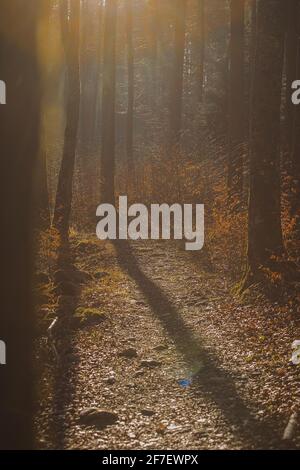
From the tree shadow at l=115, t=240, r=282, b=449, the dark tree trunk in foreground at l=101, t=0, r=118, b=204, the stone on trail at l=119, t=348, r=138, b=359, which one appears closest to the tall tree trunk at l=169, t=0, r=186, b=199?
the dark tree trunk in foreground at l=101, t=0, r=118, b=204

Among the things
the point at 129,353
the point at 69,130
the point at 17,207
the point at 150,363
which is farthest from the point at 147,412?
the point at 69,130

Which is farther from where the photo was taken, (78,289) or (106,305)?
(78,289)

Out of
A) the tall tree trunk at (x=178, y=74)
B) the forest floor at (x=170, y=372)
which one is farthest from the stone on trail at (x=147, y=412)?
the tall tree trunk at (x=178, y=74)

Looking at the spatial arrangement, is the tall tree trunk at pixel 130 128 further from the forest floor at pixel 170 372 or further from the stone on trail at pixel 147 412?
the stone on trail at pixel 147 412

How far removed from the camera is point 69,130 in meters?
12.8

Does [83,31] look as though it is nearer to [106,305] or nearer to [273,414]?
[106,305]

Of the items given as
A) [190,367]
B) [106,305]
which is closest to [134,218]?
[106,305]

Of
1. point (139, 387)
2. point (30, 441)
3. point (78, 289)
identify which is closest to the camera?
point (30, 441)

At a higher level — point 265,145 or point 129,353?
point 265,145

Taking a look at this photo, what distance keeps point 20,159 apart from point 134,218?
12619 millimetres

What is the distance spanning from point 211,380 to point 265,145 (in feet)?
14.4

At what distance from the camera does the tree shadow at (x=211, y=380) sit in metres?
5.09

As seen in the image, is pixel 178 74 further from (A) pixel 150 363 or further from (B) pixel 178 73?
(A) pixel 150 363

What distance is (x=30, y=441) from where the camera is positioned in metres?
4.99
